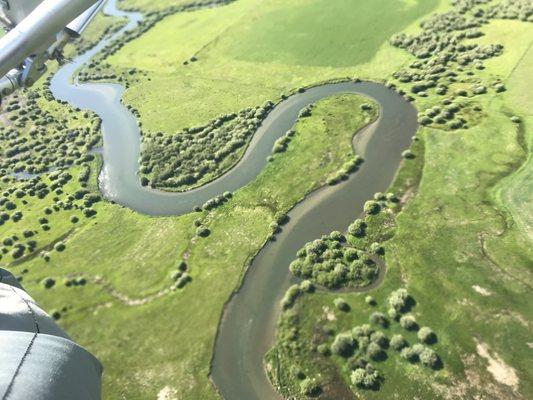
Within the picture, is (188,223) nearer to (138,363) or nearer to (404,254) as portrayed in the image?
(138,363)

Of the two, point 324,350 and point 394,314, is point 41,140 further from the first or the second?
point 394,314

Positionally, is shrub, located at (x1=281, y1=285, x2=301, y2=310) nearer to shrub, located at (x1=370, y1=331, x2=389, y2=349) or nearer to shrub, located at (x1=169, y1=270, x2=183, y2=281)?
shrub, located at (x1=370, y1=331, x2=389, y2=349)

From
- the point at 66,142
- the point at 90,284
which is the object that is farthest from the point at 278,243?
the point at 66,142

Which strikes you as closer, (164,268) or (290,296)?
(290,296)

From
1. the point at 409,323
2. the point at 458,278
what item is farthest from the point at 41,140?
the point at 458,278

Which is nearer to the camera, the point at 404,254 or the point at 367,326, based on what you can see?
the point at 367,326

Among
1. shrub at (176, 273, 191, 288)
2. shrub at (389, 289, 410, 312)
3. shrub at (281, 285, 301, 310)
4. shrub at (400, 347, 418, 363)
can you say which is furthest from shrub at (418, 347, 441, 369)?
shrub at (176, 273, 191, 288)

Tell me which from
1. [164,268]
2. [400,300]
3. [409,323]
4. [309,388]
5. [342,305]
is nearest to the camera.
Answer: [309,388]
